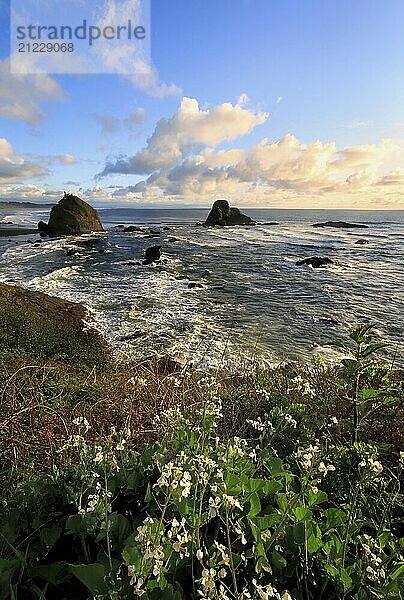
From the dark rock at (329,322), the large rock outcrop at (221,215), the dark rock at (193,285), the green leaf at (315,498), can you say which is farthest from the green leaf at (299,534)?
the large rock outcrop at (221,215)

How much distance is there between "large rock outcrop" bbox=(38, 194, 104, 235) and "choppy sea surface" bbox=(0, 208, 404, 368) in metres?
22.1

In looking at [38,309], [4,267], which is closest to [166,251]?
[4,267]

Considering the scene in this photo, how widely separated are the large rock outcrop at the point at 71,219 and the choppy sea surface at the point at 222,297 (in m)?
22.1

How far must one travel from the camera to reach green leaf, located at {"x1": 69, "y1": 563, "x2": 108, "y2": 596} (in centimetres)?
149

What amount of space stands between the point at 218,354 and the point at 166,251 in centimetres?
2943

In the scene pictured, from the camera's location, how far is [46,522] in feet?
7.38

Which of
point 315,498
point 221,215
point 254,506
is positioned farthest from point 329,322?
point 221,215

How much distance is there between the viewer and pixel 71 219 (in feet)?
206

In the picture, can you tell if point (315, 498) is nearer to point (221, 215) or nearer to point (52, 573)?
point (52, 573)

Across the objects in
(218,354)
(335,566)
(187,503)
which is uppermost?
(187,503)

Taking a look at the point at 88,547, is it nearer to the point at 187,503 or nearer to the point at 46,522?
the point at 46,522

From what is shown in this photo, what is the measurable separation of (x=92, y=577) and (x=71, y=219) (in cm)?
6637

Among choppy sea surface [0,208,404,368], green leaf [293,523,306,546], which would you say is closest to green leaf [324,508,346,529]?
green leaf [293,523,306,546]

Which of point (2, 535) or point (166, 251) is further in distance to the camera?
point (166, 251)
